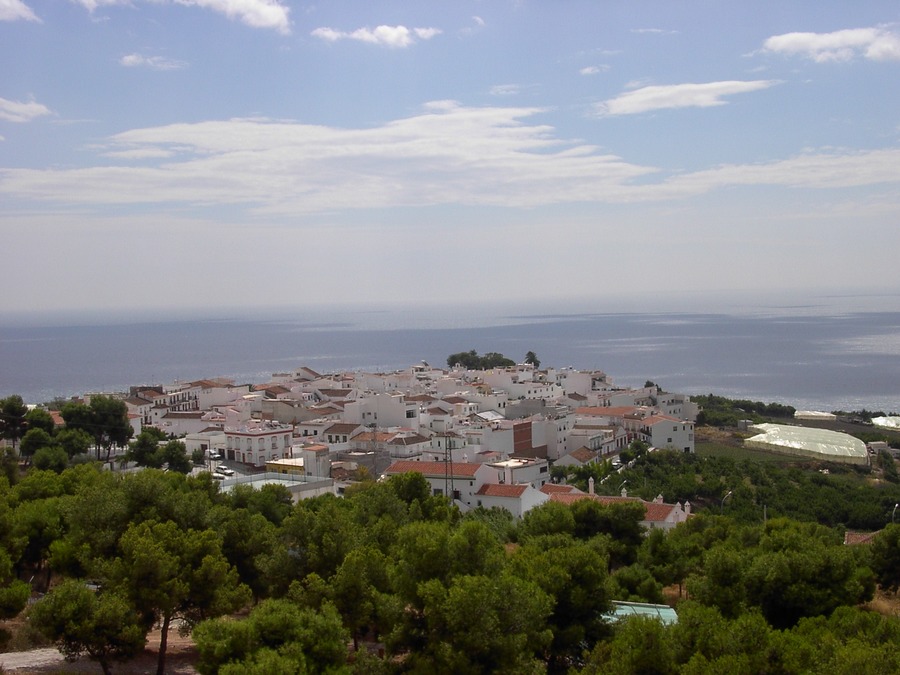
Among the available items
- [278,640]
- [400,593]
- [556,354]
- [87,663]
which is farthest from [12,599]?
[556,354]

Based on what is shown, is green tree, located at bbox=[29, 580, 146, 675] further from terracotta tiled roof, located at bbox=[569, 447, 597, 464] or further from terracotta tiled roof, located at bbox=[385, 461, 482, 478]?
terracotta tiled roof, located at bbox=[569, 447, 597, 464]

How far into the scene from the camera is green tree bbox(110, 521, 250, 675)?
10406 mm

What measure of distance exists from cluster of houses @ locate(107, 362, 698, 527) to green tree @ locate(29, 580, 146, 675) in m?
13.0

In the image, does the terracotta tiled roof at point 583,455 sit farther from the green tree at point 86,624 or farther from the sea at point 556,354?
the sea at point 556,354

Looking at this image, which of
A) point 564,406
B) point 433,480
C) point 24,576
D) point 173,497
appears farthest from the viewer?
point 564,406

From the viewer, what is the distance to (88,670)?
10.2 m

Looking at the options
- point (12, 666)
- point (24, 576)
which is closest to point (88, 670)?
point (12, 666)

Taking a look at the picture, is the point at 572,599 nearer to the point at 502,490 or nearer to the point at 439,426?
the point at 502,490

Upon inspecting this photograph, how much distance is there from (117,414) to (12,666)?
19.3m

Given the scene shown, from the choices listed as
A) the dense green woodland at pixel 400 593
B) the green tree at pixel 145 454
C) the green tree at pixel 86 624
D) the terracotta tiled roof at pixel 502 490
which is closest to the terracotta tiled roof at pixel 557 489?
the terracotta tiled roof at pixel 502 490

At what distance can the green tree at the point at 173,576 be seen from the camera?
10.4m

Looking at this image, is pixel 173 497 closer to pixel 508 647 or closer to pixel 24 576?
pixel 24 576

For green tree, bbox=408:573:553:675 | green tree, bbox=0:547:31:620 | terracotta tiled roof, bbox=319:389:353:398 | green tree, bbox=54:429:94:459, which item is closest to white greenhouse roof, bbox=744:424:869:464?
terracotta tiled roof, bbox=319:389:353:398

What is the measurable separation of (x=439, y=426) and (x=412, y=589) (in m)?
24.5
